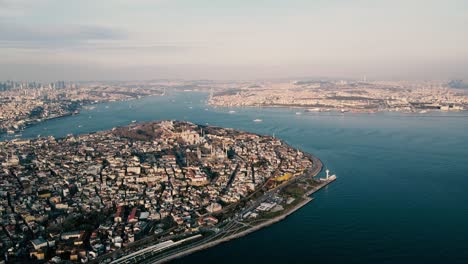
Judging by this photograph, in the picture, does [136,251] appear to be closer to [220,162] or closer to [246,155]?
[220,162]

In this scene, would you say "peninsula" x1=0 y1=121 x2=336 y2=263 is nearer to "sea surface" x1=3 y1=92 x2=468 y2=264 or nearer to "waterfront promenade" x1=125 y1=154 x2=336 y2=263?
"waterfront promenade" x1=125 y1=154 x2=336 y2=263

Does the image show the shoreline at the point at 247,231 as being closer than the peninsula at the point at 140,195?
Yes

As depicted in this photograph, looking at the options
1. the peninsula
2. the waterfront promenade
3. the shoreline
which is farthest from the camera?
the peninsula

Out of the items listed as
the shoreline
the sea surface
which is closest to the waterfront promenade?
the shoreline

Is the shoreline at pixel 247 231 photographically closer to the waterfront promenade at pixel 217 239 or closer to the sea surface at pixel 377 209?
the waterfront promenade at pixel 217 239

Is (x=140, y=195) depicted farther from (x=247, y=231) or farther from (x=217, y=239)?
(x=247, y=231)

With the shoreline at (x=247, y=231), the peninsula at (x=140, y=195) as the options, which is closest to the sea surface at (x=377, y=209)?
the shoreline at (x=247, y=231)

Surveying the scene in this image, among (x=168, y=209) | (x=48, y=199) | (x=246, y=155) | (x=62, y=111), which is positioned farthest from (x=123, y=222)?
(x=62, y=111)
